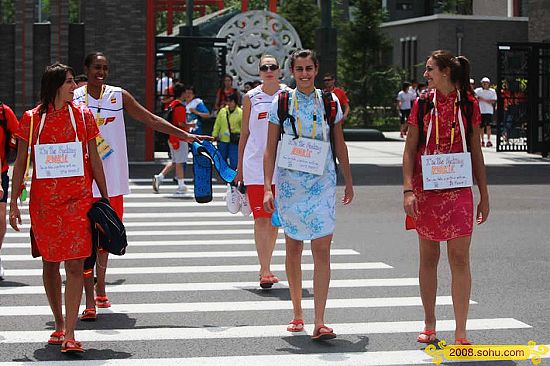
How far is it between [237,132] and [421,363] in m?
9.56

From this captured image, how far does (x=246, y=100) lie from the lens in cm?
1011

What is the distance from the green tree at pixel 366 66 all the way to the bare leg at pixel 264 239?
35.7 meters

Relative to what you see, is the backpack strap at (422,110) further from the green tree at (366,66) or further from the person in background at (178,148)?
the green tree at (366,66)

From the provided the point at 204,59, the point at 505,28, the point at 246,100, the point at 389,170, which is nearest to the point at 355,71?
the point at 505,28

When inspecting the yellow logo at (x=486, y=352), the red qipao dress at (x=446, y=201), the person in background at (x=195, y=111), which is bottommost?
the yellow logo at (x=486, y=352)

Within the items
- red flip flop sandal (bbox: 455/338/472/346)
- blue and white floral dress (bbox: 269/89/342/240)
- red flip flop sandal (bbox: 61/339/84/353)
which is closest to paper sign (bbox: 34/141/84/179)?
red flip flop sandal (bbox: 61/339/84/353)

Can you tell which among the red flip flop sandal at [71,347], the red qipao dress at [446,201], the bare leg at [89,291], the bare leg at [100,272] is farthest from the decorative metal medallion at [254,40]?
the red flip flop sandal at [71,347]

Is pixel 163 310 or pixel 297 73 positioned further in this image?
pixel 163 310

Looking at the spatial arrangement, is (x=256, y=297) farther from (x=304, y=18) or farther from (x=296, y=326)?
(x=304, y=18)

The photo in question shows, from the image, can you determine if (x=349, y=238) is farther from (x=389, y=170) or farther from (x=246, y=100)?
(x=389, y=170)

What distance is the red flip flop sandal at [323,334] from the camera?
771cm

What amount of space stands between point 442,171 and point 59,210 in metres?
A: 2.40

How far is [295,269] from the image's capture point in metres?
8.09

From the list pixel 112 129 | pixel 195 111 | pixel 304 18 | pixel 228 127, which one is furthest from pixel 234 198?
pixel 304 18
